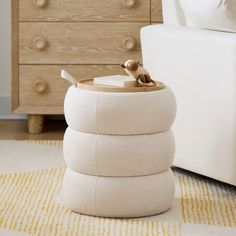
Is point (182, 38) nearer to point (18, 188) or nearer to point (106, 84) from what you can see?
point (106, 84)

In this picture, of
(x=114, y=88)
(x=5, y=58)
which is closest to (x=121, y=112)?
(x=114, y=88)

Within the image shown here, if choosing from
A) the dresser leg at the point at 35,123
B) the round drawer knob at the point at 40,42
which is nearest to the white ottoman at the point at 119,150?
the round drawer knob at the point at 40,42

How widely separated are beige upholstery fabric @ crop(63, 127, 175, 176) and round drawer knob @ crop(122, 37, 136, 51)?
1.13 metres

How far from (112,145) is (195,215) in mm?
301

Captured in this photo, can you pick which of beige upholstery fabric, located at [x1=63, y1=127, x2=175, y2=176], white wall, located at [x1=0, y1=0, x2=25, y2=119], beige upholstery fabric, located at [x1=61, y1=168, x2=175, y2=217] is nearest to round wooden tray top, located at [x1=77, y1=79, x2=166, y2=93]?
beige upholstery fabric, located at [x1=63, y1=127, x2=175, y2=176]

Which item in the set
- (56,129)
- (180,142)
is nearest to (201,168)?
(180,142)

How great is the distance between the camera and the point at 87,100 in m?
1.87

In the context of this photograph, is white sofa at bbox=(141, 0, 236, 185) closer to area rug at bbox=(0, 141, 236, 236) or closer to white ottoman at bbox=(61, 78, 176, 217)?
area rug at bbox=(0, 141, 236, 236)

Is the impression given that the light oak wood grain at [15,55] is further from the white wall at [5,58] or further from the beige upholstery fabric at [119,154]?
the beige upholstery fabric at [119,154]

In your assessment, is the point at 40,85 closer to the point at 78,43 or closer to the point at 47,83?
the point at 47,83

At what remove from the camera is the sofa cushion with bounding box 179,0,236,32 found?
204 centimetres

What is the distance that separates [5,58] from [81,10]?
638mm

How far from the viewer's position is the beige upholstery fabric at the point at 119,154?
6.08 ft

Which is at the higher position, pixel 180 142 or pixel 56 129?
pixel 180 142
